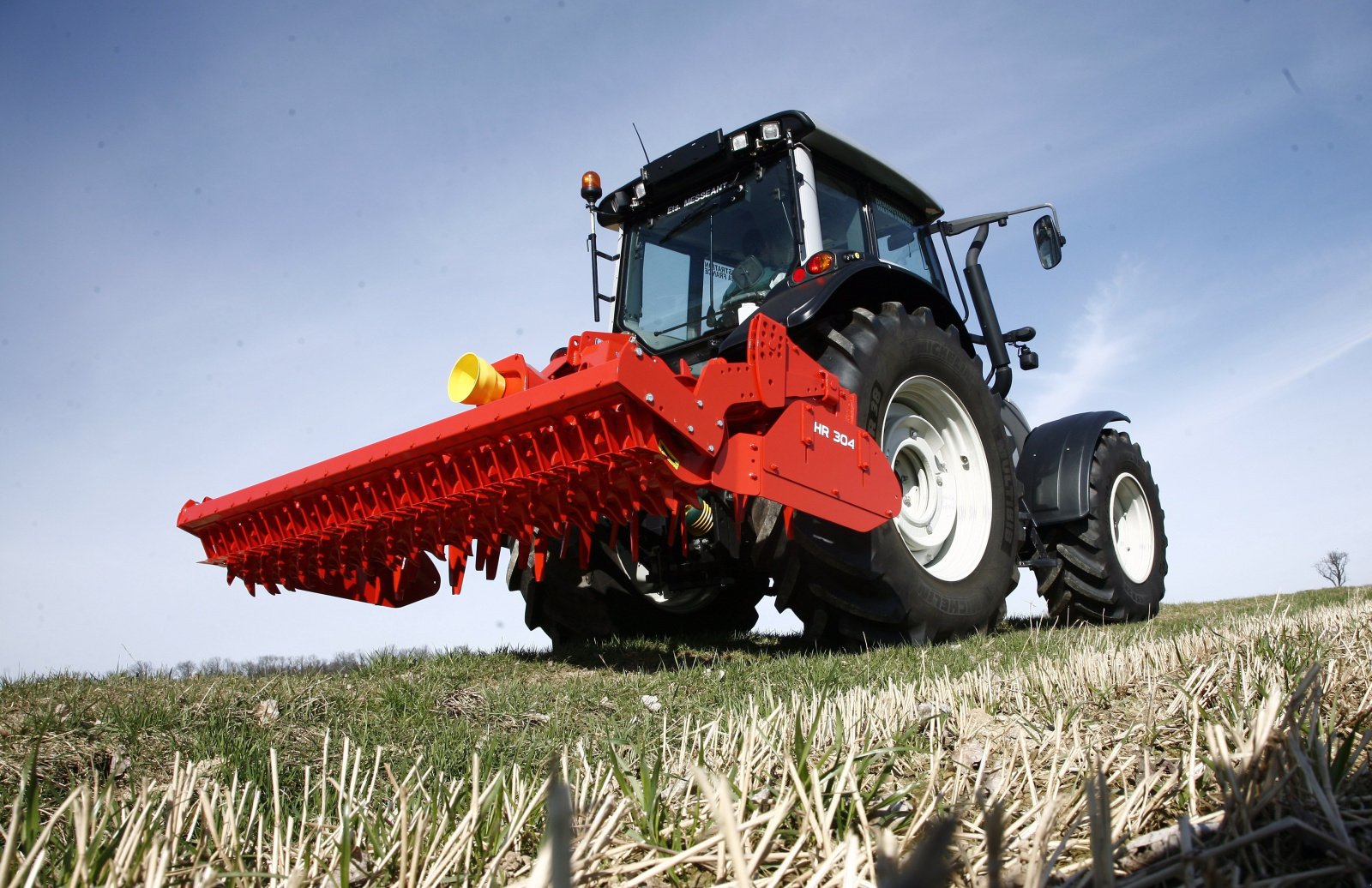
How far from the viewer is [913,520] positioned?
4566 mm

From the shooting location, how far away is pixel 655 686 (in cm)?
313

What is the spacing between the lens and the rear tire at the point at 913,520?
3.83m

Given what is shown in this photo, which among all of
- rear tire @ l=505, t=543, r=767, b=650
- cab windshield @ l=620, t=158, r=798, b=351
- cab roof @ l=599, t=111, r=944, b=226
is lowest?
rear tire @ l=505, t=543, r=767, b=650

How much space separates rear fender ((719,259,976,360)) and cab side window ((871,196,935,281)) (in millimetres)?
466

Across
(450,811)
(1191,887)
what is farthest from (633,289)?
(1191,887)

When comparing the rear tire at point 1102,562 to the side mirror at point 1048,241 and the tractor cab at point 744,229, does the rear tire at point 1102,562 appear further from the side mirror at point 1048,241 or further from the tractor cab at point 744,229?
the tractor cab at point 744,229

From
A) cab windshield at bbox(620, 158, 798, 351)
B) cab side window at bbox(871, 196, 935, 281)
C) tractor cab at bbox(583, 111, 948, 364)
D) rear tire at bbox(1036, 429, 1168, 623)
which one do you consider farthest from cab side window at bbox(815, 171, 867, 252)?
rear tire at bbox(1036, 429, 1168, 623)

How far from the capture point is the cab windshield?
180 inches

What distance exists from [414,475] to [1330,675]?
2.72 metres

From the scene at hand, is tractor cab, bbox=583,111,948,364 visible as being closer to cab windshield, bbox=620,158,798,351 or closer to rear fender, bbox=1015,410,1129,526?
cab windshield, bbox=620,158,798,351

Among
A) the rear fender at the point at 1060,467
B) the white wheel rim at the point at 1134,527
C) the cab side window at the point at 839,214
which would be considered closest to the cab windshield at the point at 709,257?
the cab side window at the point at 839,214

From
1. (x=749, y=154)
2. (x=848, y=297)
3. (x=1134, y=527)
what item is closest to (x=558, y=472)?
(x=848, y=297)

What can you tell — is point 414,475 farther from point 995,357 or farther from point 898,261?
point 995,357

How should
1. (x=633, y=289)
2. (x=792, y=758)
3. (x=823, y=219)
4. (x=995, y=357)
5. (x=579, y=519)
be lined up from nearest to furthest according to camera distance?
(x=792, y=758) < (x=579, y=519) < (x=823, y=219) < (x=633, y=289) < (x=995, y=357)
